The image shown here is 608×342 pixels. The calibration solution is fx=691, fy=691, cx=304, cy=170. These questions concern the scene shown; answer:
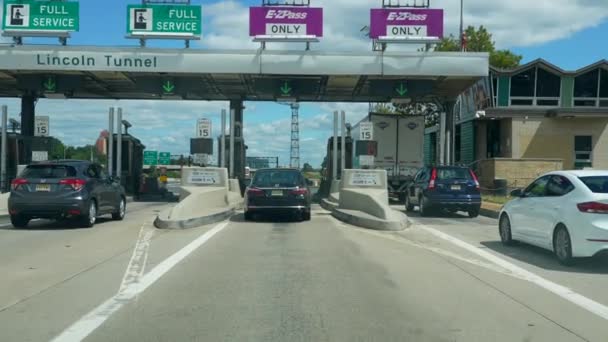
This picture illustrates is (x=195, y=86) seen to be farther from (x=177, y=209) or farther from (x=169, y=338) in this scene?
(x=169, y=338)

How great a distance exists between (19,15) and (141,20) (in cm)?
510

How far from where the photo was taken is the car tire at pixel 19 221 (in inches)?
660

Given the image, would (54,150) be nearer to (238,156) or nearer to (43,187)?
(238,156)

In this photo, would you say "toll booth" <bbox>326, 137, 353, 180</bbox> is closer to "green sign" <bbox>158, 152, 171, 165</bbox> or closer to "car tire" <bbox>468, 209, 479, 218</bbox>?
"car tire" <bbox>468, 209, 479, 218</bbox>

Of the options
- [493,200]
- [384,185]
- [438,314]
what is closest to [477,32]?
[493,200]

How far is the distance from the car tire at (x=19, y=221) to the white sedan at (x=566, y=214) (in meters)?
11.5

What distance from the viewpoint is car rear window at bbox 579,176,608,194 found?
36.0ft

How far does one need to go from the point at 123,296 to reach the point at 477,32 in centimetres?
4413

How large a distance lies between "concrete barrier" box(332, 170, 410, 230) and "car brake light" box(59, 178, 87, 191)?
7.16 m

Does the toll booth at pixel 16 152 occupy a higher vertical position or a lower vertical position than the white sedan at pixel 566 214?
higher

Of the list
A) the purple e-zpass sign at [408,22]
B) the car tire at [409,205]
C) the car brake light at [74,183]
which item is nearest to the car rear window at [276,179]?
the car brake light at [74,183]

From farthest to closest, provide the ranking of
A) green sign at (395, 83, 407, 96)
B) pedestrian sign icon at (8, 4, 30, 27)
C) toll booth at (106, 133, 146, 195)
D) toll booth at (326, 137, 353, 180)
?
1. toll booth at (106, 133, 146, 195)
2. toll booth at (326, 137, 353, 180)
3. green sign at (395, 83, 407, 96)
4. pedestrian sign icon at (8, 4, 30, 27)

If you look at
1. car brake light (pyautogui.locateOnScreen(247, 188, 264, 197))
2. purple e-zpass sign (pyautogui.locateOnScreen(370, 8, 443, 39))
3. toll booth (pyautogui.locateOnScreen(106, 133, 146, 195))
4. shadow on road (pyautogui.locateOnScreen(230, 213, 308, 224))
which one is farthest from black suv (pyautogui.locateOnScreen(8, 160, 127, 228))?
toll booth (pyautogui.locateOnScreen(106, 133, 146, 195))

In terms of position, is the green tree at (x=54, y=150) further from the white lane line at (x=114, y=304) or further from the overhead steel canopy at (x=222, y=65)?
the white lane line at (x=114, y=304)
